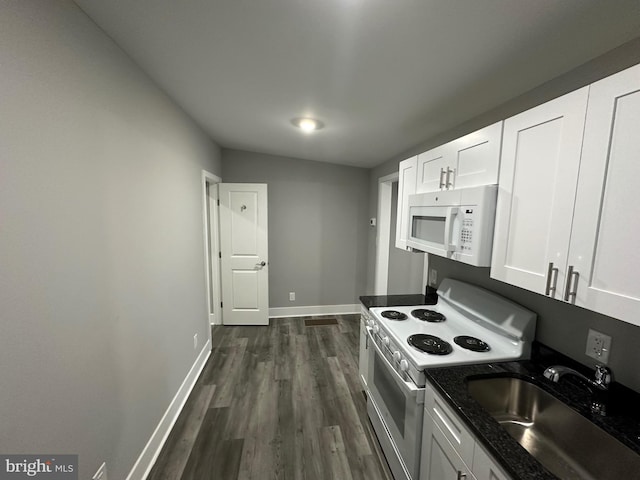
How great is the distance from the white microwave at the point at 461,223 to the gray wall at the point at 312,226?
2.41 m

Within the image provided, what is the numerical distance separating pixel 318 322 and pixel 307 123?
289cm

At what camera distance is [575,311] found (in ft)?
3.96

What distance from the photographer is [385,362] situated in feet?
5.37

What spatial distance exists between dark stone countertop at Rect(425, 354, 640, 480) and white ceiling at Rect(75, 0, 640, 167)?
1422 mm

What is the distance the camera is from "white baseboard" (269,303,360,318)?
4.17m

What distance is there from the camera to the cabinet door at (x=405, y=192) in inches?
80.6

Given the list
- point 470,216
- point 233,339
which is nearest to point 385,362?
point 470,216

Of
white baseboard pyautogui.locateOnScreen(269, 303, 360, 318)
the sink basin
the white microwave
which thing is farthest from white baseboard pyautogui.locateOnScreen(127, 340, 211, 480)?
the white microwave

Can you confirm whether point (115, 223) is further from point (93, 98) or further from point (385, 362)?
point (385, 362)

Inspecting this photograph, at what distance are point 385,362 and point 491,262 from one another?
2.86ft

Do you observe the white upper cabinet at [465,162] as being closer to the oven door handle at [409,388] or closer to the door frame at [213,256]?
the oven door handle at [409,388]

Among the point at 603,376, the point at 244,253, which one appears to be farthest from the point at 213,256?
the point at 603,376

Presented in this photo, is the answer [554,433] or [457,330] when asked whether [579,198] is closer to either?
Result: [554,433]

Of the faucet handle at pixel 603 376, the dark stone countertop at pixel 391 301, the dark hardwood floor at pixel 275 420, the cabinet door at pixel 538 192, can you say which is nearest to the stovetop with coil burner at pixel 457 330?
the dark stone countertop at pixel 391 301
